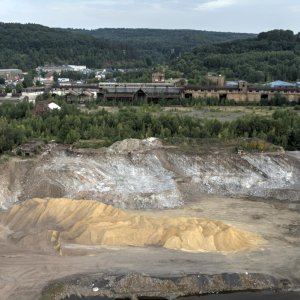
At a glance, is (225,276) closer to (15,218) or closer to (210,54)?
(15,218)

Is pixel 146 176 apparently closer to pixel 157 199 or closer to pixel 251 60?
pixel 157 199

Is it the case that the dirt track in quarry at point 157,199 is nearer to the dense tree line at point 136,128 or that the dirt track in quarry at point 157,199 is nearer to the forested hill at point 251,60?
the dense tree line at point 136,128

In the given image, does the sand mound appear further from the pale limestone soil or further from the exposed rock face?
the exposed rock face

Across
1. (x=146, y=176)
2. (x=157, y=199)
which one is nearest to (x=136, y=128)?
(x=146, y=176)

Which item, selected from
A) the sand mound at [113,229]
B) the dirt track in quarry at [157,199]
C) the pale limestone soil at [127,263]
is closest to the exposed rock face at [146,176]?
the dirt track in quarry at [157,199]

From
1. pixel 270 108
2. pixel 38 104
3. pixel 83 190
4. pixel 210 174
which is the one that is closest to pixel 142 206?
pixel 83 190
